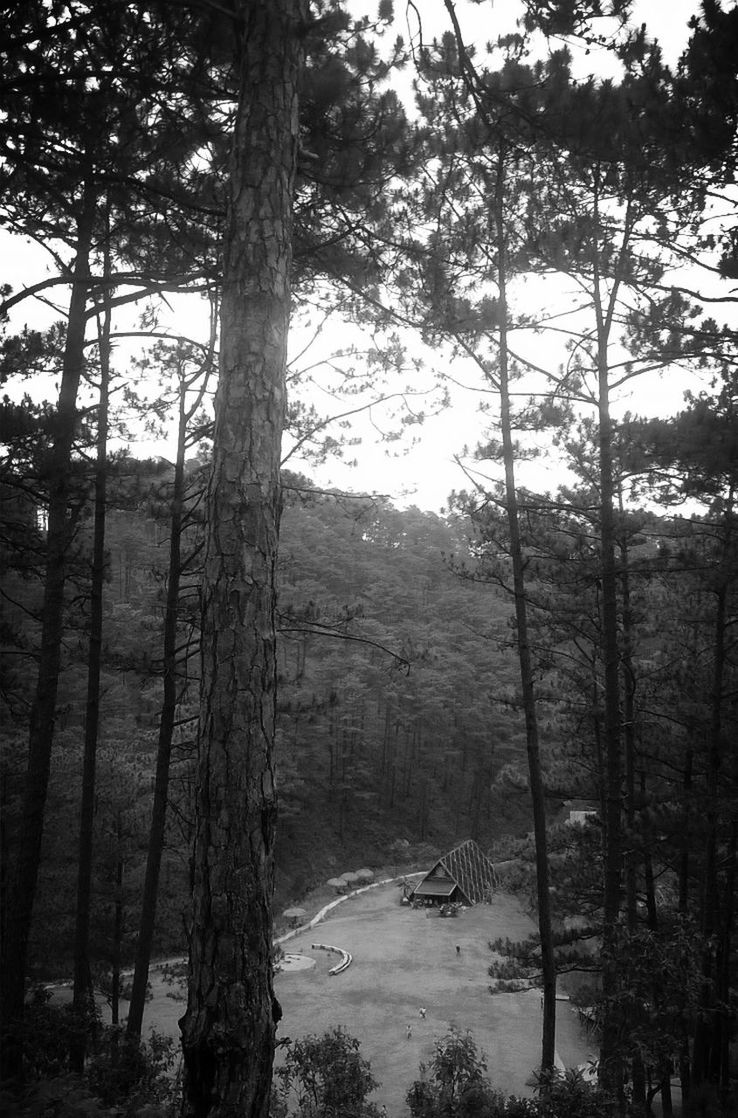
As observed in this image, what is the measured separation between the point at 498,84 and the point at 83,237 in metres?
3.90

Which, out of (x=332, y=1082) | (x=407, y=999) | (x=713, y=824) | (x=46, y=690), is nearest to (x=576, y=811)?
(x=407, y=999)

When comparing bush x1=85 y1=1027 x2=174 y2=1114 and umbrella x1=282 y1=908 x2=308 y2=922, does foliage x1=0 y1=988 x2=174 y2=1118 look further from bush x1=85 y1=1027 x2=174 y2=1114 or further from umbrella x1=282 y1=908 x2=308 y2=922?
umbrella x1=282 y1=908 x2=308 y2=922

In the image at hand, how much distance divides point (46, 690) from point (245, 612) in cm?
485

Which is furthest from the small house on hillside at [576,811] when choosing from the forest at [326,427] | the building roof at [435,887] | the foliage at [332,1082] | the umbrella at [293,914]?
the foliage at [332,1082]

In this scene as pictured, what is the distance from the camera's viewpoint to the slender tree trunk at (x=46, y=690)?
17.2 ft

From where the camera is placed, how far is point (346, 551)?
31.0 metres

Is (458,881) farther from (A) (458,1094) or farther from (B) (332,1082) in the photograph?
(B) (332,1082)

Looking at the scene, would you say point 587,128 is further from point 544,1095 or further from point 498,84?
point 544,1095

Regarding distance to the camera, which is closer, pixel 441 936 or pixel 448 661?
pixel 441 936

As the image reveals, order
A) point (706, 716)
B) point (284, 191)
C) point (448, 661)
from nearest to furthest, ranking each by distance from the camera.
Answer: point (284, 191), point (706, 716), point (448, 661)

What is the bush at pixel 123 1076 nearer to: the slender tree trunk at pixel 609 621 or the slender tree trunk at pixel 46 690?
the slender tree trunk at pixel 46 690

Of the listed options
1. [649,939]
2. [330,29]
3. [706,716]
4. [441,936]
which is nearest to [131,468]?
[330,29]

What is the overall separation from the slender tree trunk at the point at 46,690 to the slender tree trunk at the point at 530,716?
157 inches

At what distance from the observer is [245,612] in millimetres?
2477
